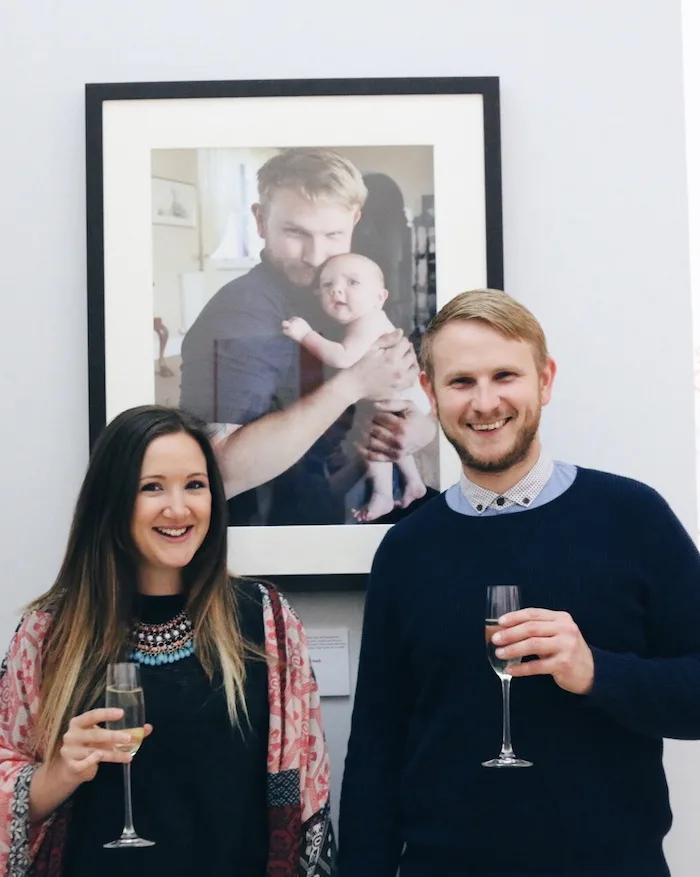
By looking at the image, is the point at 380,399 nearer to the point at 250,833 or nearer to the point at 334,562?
the point at 334,562

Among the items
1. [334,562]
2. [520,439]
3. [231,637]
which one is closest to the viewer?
[520,439]

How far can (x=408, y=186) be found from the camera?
2254mm

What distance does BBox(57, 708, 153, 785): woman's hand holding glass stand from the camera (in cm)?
163

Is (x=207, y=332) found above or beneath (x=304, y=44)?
beneath

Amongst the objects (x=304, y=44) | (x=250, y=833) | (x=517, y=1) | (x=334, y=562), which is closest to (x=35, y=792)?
(x=250, y=833)

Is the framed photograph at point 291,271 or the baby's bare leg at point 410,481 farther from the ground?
the framed photograph at point 291,271

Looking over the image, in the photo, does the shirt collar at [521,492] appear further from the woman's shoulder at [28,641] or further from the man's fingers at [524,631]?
the woman's shoulder at [28,641]

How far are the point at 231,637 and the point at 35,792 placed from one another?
391 millimetres

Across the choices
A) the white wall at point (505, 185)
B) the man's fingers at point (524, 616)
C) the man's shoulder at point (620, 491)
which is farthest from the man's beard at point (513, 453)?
the white wall at point (505, 185)

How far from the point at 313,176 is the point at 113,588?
92 cm

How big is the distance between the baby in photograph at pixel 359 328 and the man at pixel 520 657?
0.38m

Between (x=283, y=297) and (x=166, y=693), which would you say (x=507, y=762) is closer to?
(x=166, y=693)

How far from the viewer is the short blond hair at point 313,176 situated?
7.39 ft

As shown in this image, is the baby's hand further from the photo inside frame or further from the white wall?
the white wall
